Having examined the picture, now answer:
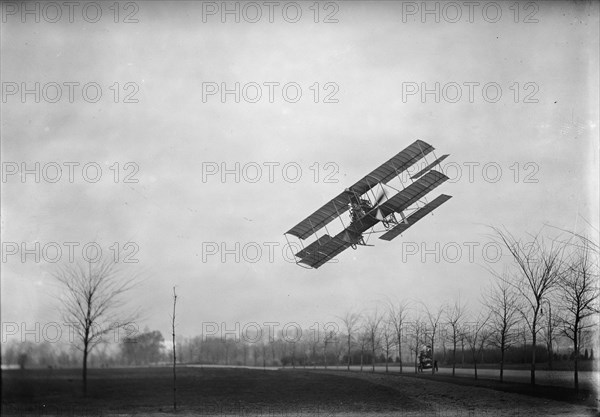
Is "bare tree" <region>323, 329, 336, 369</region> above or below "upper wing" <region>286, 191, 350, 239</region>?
below

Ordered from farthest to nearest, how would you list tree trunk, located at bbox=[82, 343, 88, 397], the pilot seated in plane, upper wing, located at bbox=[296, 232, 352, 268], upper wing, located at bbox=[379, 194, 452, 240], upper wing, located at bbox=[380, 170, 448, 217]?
upper wing, located at bbox=[296, 232, 352, 268]
upper wing, located at bbox=[379, 194, 452, 240]
the pilot seated in plane
upper wing, located at bbox=[380, 170, 448, 217]
tree trunk, located at bbox=[82, 343, 88, 397]

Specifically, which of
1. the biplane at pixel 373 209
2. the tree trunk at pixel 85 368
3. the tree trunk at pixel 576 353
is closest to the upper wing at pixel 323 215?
the biplane at pixel 373 209

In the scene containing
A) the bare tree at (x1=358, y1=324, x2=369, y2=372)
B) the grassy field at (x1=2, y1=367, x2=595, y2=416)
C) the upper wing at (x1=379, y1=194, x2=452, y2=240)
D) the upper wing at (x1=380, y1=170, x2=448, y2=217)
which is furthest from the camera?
the bare tree at (x1=358, y1=324, x2=369, y2=372)

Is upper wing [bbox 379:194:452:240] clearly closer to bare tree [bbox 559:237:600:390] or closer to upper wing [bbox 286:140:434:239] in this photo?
upper wing [bbox 286:140:434:239]

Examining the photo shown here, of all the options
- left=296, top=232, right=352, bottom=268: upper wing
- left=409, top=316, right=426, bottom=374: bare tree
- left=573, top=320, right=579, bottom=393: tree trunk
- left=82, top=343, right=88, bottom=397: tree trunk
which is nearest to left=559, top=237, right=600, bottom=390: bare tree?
left=573, top=320, right=579, bottom=393: tree trunk

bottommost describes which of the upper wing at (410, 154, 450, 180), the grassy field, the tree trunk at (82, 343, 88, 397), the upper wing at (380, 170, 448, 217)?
the grassy field

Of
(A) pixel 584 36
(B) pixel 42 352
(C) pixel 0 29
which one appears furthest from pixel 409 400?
(C) pixel 0 29

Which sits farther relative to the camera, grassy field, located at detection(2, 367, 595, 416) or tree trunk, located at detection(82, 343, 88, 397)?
tree trunk, located at detection(82, 343, 88, 397)

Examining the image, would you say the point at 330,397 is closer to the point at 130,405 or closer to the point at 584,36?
the point at 130,405
